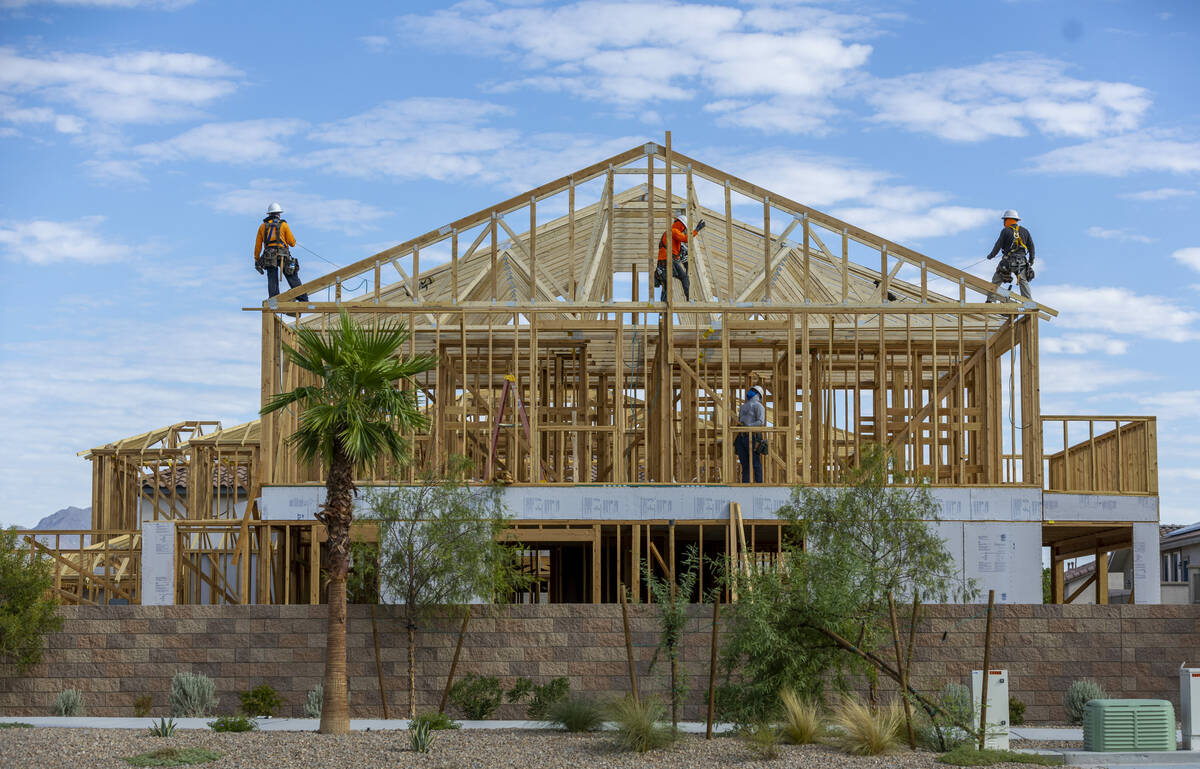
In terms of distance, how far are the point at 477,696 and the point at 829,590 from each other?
5902 millimetres

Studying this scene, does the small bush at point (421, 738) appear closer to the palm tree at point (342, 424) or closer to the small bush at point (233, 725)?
the palm tree at point (342, 424)

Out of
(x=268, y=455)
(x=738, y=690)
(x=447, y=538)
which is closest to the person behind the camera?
(x=738, y=690)

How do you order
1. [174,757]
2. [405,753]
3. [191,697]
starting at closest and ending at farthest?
[174,757] → [405,753] → [191,697]

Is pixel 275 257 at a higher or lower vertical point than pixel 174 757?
higher

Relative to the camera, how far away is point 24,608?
21094mm

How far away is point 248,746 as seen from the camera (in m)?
16.4

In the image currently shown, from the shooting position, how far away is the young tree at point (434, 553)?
20266mm

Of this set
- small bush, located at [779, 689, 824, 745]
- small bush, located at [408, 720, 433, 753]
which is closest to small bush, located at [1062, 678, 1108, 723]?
small bush, located at [779, 689, 824, 745]

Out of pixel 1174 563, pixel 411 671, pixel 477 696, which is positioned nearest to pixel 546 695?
pixel 477 696

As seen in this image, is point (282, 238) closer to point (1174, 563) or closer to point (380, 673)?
point (380, 673)

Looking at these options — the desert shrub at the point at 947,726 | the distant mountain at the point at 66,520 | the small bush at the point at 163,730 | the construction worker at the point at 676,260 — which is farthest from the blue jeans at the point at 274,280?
the distant mountain at the point at 66,520

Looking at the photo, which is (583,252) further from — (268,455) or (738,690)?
(738,690)

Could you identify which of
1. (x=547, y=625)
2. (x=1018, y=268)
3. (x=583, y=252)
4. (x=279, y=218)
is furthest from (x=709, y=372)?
(x=547, y=625)

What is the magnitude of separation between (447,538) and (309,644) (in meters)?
2.87
